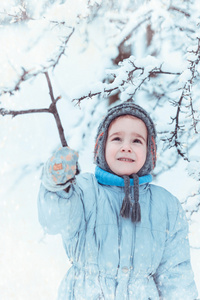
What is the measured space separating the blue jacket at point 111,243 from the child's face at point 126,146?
72 mm

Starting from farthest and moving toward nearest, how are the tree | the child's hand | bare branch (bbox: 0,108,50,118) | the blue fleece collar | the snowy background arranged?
the snowy background < the tree < the blue fleece collar < bare branch (bbox: 0,108,50,118) < the child's hand

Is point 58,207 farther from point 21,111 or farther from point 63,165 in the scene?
point 21,111

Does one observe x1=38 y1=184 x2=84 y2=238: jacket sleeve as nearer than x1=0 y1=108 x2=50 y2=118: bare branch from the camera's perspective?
Yes

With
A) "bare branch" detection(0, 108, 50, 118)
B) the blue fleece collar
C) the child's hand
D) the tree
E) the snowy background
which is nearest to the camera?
the child's hand

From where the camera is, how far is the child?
1.70m

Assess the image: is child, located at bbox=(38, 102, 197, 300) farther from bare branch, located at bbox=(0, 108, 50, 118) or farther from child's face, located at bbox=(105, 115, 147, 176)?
bare branch, located at bbox=(0, 108, 50, 118)

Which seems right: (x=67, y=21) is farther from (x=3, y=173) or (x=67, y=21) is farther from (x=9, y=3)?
(x=3, y=173)

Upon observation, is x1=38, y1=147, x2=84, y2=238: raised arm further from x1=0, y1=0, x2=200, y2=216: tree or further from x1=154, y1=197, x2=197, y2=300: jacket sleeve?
x1=154, y1=197, x2=197, y2=300: jacket sleeve

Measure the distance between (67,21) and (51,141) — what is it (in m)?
1.28

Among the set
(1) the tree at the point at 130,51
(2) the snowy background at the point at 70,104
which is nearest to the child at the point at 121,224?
(1) the tree at the point at 130,51

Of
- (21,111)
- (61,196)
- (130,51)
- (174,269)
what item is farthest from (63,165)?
(130,51)

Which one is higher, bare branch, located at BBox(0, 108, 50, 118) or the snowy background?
the snowy background

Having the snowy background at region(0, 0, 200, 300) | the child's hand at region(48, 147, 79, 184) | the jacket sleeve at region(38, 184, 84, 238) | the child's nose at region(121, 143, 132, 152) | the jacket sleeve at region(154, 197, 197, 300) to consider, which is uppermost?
the snowy background at region(0, 0, 200, 300)

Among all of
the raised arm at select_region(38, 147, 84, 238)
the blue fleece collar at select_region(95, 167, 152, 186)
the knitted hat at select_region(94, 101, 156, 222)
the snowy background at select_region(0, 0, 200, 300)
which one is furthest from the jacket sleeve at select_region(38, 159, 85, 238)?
the snowy background at select_region(0, 0, 200, 300)
